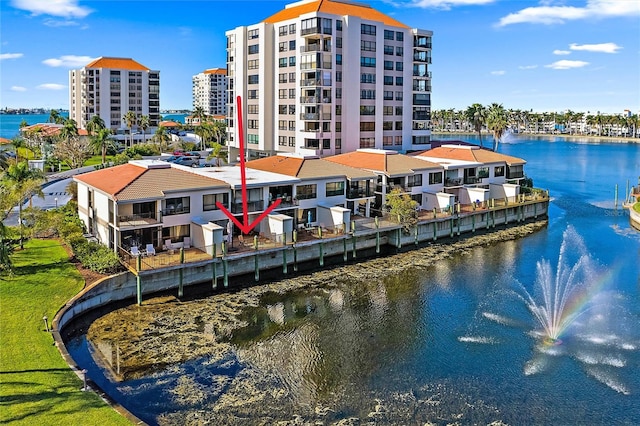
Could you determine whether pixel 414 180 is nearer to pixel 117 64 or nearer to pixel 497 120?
pixel 497 120

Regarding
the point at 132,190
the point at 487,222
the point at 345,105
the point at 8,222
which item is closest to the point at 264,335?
the point at 132,190

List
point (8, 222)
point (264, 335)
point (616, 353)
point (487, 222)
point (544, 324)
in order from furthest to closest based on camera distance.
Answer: point (487, 222)
point (8, 222)
point (544, 324)
point (264, 335)
point (616, 353)

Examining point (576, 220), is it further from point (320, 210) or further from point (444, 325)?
point (444, 325)

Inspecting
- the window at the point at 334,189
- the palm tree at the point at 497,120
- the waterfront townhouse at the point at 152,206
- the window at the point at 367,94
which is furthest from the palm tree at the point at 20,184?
the palm tree at the point at 497,120

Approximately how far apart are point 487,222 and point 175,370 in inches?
1813

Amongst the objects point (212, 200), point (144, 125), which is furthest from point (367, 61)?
point (144, 125)

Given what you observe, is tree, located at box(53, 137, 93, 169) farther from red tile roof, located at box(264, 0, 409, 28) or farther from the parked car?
red tile roof, located at box(264, 0, 409, 28)

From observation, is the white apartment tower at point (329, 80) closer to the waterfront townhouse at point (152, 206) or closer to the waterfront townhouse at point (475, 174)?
the waterfront townhouse at point (475, 174)

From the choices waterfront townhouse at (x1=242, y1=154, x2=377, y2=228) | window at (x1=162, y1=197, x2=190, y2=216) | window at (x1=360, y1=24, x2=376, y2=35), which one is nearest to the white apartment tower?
window at (x1=360, y1=24, x2=376, y2=35)

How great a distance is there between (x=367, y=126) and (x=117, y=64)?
87977 mm

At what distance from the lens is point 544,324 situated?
37.8 metres

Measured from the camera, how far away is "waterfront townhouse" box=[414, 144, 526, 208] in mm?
69188

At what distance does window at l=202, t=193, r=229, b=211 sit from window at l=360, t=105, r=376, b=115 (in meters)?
38.6

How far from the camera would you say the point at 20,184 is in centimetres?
4569
